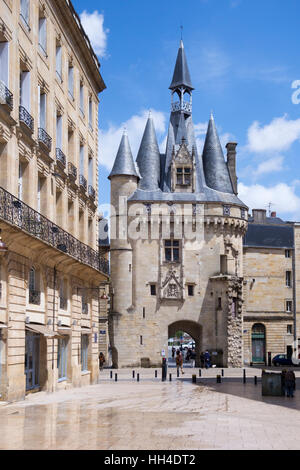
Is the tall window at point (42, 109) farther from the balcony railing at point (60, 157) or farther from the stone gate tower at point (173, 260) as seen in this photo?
the stone gate tower at point (173, 260)

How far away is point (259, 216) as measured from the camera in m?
65.9

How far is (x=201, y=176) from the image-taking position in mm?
54469

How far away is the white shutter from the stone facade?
3 centimetres

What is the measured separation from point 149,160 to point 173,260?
8.54 meters

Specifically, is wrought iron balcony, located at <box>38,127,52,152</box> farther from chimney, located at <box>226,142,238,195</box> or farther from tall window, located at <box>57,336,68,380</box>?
chimney, located at <box>226,142,238,195</box>

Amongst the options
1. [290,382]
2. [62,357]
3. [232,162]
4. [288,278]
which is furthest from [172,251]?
[290,382]

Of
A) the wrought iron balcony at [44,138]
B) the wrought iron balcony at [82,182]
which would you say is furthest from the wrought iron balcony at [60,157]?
the wrought iron balcony at [82,182]

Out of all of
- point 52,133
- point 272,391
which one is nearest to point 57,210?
point 52,133

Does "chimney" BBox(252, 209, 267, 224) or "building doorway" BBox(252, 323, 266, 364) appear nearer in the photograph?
"building doorway" BBox(252, 323, 266, 364)

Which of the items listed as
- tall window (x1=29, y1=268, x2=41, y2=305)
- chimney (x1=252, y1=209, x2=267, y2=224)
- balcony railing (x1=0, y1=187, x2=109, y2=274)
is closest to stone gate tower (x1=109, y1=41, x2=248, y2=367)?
chimney (x1=252, y1=209, x2=267, y2=224)

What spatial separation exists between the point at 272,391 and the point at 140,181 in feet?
104

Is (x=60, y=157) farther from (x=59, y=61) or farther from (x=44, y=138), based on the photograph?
(x=59, y=61)

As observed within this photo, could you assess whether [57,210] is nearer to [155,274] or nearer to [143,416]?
[143,416]

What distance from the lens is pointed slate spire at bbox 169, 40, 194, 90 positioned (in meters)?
57.3
